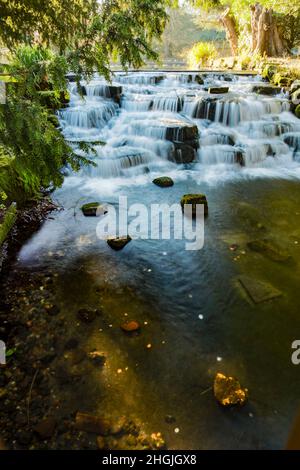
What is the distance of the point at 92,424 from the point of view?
286 cm

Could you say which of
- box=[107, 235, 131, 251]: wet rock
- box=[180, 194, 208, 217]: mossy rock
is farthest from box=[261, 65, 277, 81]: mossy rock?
box=[107, 235, 131, 251]: wet rock

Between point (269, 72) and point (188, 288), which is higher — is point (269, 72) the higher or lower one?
the higher one

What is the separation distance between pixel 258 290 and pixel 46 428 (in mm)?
3394

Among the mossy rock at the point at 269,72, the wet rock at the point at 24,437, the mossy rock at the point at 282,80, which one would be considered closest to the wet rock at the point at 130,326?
the wet rock at the point at 24,437

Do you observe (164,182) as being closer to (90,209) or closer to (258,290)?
(90,209)

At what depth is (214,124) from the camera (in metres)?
11.6

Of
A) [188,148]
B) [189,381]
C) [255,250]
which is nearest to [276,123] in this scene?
[188,148]

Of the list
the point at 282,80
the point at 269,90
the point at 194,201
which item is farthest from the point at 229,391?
the point at 282,80

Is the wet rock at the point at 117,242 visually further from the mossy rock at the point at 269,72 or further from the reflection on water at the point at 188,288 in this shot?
the mossy rock at the point at 269,72

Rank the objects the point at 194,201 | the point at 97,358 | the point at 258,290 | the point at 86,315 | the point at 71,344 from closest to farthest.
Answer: the point at 97,358 → the point at 71,344 → the point at 86,315 → the point at 258,290 → the point at 194,201

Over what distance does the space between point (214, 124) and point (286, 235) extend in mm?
7071

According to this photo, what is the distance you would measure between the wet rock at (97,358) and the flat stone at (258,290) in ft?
7.82

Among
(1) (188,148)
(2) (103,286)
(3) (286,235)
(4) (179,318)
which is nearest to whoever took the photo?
(4) (179,318)
